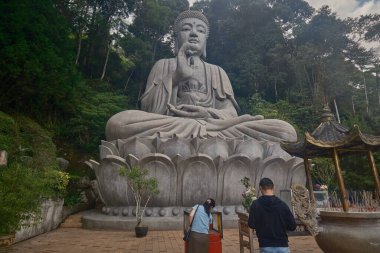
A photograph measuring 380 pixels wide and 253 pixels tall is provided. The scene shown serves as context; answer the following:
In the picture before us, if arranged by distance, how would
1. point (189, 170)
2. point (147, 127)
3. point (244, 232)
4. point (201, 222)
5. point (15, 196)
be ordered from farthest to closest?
→ point (147, 127) → point (189, 170) → point (15, 196) → point (244, 232) → point (201, 222)

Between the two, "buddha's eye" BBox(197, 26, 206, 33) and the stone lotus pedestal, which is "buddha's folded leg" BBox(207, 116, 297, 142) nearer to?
the stone lotus pedestal

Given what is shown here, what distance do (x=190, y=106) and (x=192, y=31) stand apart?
9.51ft

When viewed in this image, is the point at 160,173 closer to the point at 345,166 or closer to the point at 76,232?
the point at 76,232

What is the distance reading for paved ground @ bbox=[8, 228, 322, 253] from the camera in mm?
4676

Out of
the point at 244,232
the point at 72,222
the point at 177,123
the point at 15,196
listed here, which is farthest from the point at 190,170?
the point at 15,196

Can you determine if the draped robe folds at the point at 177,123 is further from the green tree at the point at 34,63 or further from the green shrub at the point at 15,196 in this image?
the green shrub at the point at 15,196

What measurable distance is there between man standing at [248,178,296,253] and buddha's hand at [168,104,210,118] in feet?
20.7

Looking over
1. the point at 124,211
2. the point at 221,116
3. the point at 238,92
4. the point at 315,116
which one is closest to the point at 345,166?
the point at 315,116

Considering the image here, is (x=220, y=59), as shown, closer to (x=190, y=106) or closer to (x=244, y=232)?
(x=190, y=106)

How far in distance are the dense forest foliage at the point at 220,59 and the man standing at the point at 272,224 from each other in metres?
8.86

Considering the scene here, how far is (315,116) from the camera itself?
1709 cm

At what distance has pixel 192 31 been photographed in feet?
34.8

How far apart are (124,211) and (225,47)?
1580cm

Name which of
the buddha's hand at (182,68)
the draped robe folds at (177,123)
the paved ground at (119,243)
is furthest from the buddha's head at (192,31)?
the paved ground at (119,243)
